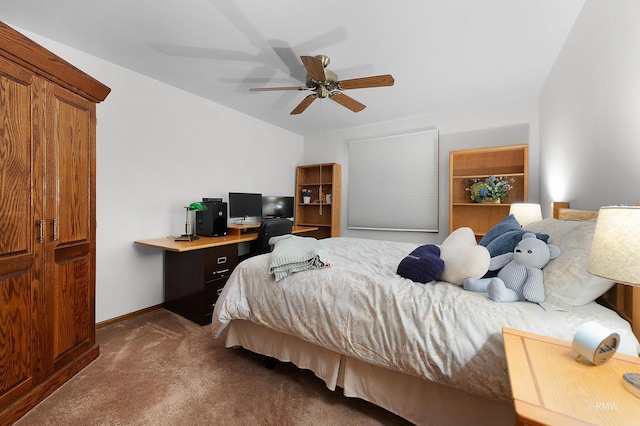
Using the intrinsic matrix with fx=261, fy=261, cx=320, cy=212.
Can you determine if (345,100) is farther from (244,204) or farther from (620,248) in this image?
(620,248)

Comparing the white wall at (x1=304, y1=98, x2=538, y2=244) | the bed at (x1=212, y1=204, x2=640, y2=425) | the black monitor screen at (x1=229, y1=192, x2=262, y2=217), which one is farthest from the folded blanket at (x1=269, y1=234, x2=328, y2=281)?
the white wall at (x1=304, y1=98, x2=538, y2=244)

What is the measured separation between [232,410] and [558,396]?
148 cm

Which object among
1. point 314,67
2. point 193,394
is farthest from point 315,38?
point 193,394

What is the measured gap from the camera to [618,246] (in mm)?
750

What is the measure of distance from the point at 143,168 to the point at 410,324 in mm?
2897

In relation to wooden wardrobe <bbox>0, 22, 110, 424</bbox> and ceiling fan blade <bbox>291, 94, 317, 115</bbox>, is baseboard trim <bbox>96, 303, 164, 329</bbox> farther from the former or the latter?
ceiling fan blade <bbox>291, 94, 317, 115</bbox>

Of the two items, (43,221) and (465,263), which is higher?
(43,221)

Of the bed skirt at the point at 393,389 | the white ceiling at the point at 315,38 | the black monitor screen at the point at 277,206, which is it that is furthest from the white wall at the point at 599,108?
the black monitor screen at the point at 277,206

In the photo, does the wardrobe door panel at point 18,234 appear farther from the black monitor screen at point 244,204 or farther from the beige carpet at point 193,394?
the black monitor screen at point 244,204

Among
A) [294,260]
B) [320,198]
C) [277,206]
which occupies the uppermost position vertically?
[320,198]

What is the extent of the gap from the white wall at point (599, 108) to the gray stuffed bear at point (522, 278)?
47 centimetres

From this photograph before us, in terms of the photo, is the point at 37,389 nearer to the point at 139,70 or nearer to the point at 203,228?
the point at 203,228

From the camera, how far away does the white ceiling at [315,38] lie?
1.78 meters

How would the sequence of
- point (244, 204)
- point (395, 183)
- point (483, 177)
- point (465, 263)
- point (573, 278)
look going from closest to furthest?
point (573, 278)
point (465, 263)
point (483, 177)
point (244, 204)
point (395, 183)
